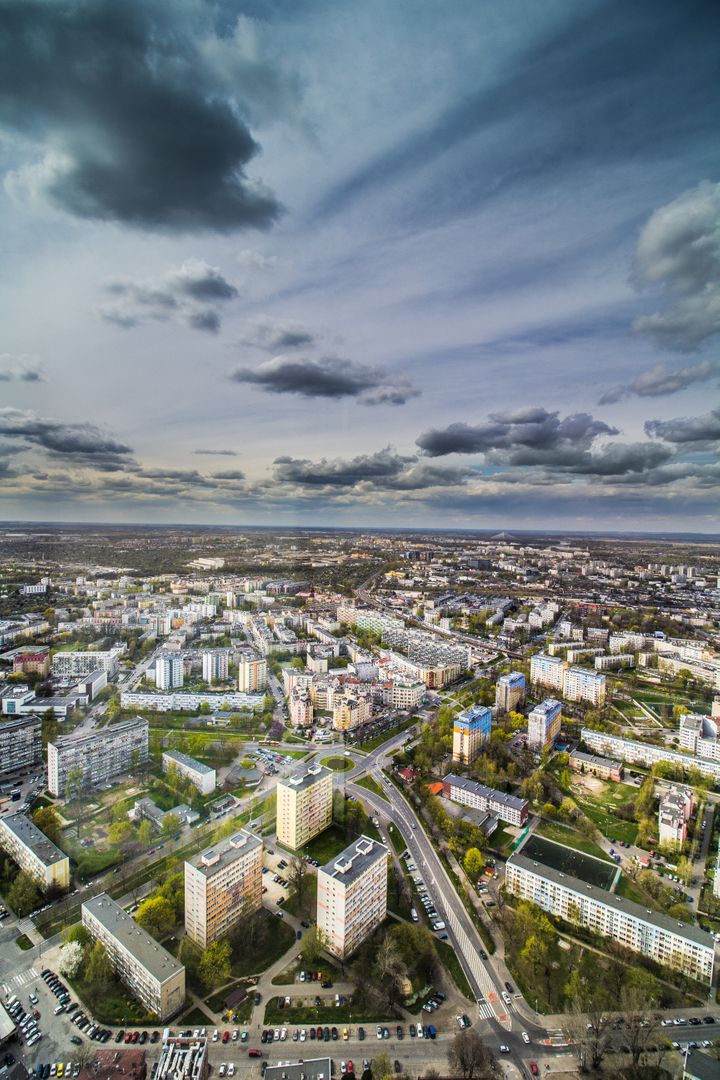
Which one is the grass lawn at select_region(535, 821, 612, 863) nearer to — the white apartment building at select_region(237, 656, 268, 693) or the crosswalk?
the crosswalk

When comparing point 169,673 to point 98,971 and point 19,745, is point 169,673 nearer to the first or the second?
point 19,745

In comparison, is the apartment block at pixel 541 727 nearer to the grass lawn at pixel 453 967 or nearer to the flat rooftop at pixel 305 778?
the flat rooftop at pixel 305 778

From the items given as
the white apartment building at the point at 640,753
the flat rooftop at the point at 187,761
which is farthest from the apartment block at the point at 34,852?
the white apartment building at the point at 640,753

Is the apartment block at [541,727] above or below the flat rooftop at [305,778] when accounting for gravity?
below

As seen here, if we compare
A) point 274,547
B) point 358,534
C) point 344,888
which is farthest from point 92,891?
point 358,534

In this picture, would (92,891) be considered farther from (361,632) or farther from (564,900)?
(361,632)
